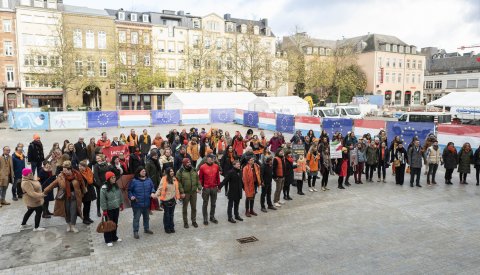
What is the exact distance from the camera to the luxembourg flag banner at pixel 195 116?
111 feet

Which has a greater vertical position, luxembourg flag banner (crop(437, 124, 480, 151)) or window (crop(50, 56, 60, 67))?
window (crop(50, 56, 60, 67))

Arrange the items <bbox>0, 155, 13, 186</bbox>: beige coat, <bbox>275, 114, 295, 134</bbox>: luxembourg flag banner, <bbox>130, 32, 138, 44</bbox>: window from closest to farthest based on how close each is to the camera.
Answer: <bbox>0, 155, 13, 186</bbox>: beige coat
<bbox>275, 114, 295, 134</bbox>: luxembourg flag banner
<bbox>130, 32, 138, 44</bbox>: window

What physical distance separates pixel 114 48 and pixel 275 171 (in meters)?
42.2

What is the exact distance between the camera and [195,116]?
34.4 metres

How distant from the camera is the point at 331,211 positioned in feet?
35.1

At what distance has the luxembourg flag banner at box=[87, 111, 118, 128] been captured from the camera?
97.9 ft

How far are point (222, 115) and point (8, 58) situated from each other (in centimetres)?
2904

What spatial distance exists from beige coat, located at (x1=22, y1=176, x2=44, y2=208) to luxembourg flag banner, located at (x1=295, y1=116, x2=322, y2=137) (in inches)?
665

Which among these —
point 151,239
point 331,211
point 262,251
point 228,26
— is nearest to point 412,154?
point 331,211

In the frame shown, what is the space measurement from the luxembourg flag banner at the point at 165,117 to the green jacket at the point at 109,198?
2483cm

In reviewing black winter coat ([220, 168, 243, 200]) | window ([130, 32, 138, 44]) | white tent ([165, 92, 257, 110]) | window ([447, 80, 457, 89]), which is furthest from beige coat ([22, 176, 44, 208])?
window ([447, 80, 457, 89])

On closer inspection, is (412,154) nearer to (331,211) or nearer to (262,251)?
(331,211)

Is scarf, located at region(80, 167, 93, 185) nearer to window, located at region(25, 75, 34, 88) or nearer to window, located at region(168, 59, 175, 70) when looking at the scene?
window, located at region(25, 75, 34, 88)

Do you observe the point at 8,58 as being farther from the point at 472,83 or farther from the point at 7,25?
the point at 472,83
